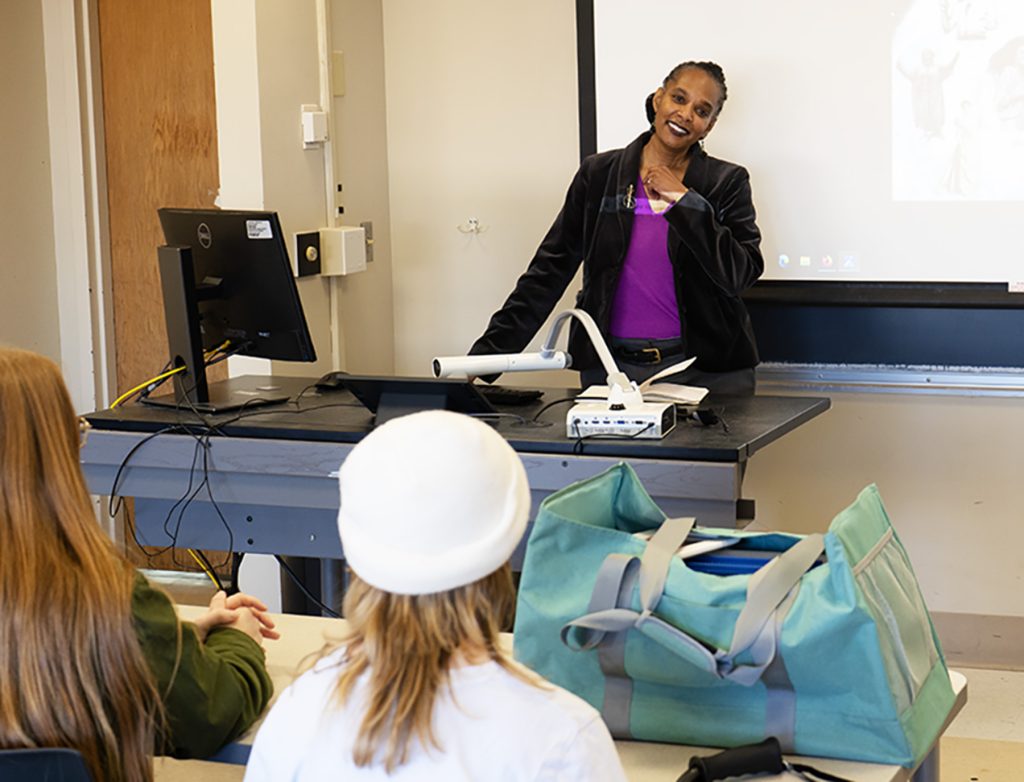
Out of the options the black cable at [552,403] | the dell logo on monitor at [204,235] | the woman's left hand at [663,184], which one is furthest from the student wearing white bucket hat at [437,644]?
the woman's left hand at [663,184]

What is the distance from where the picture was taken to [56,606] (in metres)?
1.50

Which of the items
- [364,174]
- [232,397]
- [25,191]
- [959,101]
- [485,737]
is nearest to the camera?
[485,737]

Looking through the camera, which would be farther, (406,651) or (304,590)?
(304,590)

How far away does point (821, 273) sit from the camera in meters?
3.95

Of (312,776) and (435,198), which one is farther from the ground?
(435,198)

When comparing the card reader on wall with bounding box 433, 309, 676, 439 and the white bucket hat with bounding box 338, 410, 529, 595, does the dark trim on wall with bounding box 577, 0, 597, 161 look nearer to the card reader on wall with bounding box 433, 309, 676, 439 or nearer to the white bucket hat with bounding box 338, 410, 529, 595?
the card reader on wall with bounding box 433, 309, 676, 439

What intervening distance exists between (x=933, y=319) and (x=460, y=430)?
2897mm

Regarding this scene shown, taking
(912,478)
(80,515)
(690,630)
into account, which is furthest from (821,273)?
(80,515)

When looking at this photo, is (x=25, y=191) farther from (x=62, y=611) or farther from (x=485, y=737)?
(x=485, y=737)

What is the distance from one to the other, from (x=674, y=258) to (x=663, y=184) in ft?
0.63

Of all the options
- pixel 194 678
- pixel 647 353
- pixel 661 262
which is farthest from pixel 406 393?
pixel 194 678

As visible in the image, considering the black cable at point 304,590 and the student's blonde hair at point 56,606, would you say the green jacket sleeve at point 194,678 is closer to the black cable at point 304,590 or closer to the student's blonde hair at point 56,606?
the student's blonde hair at point 56,606

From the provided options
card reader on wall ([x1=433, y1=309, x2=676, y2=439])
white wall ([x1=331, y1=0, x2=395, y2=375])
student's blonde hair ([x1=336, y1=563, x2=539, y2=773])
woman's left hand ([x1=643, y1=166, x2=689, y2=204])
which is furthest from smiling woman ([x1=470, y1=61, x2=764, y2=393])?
student's blonde hair ([x1=336, y1=563, x2=539, y2=773])

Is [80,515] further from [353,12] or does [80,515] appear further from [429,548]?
[353,12]
